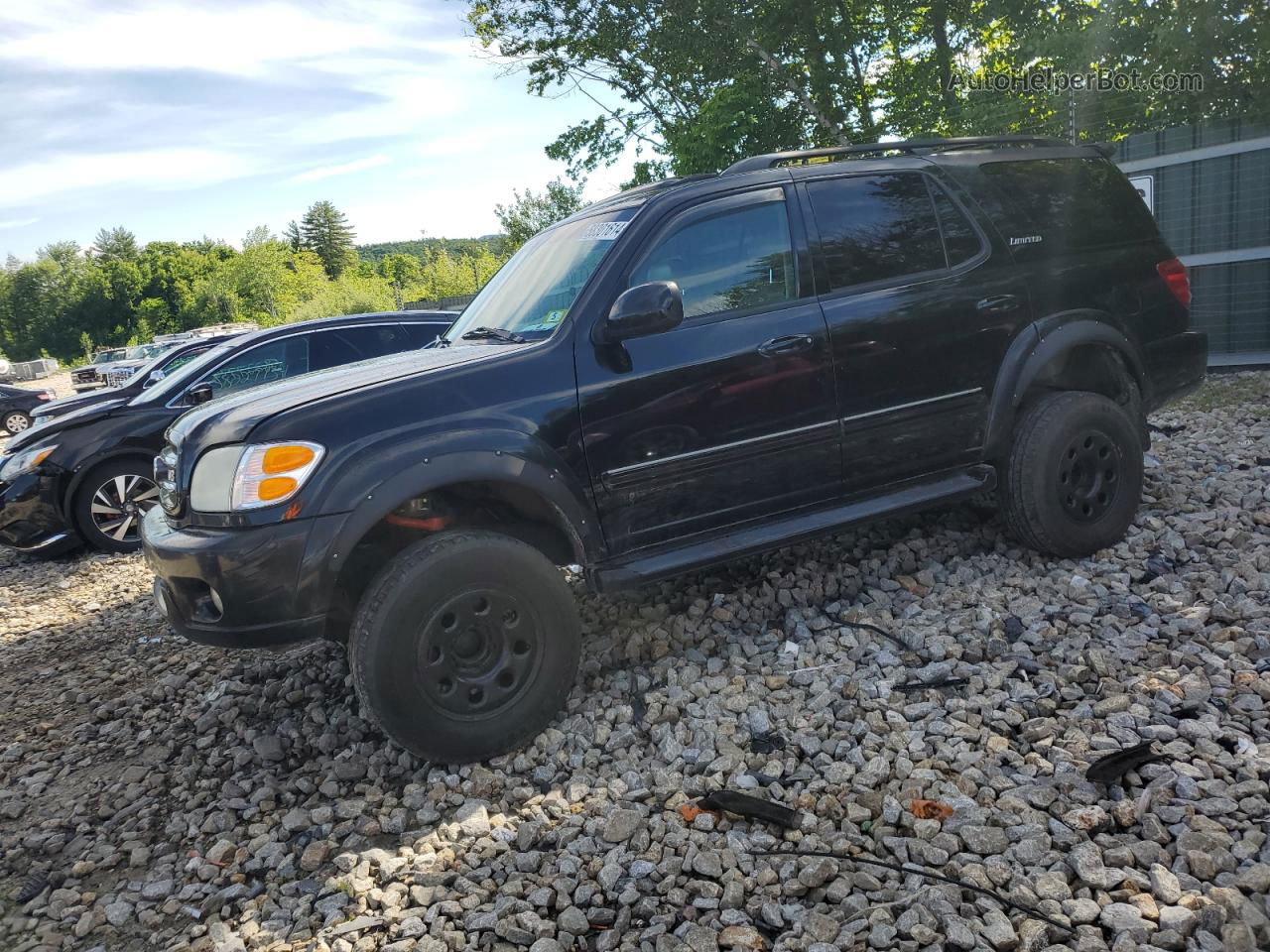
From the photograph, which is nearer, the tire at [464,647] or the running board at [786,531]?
the tire at [464,647]

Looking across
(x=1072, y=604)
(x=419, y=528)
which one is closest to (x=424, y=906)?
(x=419, y=528)

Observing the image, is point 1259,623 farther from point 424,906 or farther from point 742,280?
point 424,906

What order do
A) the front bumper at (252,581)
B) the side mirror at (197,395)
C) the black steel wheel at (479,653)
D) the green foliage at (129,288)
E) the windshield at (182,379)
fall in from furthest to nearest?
the green foliage at (129,288)
the windshield at (182,379)
the side mirror at (197,395)
the black steel wheel at (479,653)
the front bumper at (252,581)

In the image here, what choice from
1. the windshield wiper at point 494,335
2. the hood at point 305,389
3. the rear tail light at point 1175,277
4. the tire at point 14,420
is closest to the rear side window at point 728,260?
the windshield wiper at point 494,335

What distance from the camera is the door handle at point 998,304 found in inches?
174

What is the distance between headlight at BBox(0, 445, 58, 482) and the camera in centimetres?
A: 749

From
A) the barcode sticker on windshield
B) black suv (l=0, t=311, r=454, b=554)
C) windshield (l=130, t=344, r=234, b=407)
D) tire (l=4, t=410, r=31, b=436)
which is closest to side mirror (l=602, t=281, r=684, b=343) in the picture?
the barcode sticker on windshield

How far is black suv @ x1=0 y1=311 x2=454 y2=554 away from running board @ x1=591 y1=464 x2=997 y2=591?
4.38 metres

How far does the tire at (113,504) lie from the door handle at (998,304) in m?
6.57

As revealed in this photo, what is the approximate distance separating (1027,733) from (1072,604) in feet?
3.94

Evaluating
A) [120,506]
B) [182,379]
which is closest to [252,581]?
[182,379]

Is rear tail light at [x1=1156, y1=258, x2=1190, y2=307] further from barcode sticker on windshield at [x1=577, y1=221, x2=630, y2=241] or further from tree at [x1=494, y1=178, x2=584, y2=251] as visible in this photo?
tree at [x1=494, y1=178, x2=584, y2=251]

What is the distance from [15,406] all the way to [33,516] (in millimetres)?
17696

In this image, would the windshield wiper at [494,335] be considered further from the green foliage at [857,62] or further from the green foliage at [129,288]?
the green foliage at [129,288]
